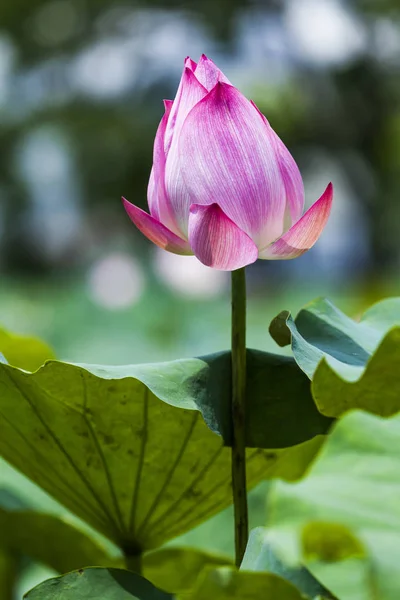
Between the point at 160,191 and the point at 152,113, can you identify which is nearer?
the point at 160,191

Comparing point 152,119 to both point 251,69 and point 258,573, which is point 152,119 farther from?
point 258,573

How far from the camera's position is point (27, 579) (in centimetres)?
65

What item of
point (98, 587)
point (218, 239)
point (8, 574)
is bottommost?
point (8, 574)

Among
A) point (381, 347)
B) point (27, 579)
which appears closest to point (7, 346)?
point (27, 579)

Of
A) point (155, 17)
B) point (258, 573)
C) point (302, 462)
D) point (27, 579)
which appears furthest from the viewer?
point (155, 17)

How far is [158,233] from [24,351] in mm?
269

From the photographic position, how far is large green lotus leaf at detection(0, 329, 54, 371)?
622 millimetres

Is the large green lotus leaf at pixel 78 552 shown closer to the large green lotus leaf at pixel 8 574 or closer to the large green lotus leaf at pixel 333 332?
the large green lotus leaf at pixel 8 574

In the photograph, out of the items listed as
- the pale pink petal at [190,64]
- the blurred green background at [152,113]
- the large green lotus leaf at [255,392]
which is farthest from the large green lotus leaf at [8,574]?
the blurred green background at [152,113]

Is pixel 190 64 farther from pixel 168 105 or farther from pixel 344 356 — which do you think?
pixel 344 356

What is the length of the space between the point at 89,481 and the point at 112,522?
3cm

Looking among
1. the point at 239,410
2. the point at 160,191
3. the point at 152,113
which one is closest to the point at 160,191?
the point at 160,191

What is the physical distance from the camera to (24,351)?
24.9 inches

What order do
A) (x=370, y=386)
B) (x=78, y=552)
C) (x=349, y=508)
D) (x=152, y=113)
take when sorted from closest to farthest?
(x=349, y=508)
(x=370, y=386)
(x=78, y=552)
(x=152, y=113)
